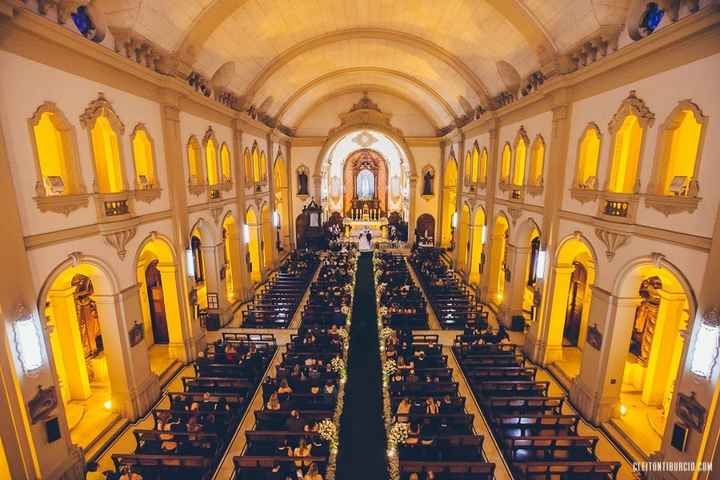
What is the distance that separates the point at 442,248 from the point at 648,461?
21046 mm

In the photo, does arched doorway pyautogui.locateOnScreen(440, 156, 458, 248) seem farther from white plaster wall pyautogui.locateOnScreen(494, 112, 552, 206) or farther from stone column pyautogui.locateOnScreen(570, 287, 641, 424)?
stone column pyautogui.locateOnScreen(570, 287, 641, 424)

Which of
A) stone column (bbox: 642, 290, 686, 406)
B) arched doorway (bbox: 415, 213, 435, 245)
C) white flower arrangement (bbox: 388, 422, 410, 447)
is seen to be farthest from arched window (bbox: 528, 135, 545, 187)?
arched doorway (bbox: 415, 213, 435, 245)

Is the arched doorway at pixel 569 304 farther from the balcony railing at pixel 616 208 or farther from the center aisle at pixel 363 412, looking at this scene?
the center aisle at pixel 363 412

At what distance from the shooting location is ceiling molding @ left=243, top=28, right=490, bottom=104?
1673cm

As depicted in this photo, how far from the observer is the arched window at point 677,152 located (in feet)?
24.5

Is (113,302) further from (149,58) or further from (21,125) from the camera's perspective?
(149,58)

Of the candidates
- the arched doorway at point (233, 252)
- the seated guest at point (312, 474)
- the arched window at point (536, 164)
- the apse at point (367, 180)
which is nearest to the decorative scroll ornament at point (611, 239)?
the arched window at point (536, 164)

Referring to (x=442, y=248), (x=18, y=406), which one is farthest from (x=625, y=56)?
(x=442, y=248)

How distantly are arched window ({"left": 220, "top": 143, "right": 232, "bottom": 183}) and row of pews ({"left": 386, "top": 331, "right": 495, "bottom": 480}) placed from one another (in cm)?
1056

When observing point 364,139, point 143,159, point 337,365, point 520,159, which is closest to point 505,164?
point 520,159

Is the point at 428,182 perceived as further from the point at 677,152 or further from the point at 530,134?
the point at 677,152

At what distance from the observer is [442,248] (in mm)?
28453

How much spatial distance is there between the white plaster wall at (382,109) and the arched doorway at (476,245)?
11152 millimetres

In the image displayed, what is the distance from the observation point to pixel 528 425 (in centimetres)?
859
